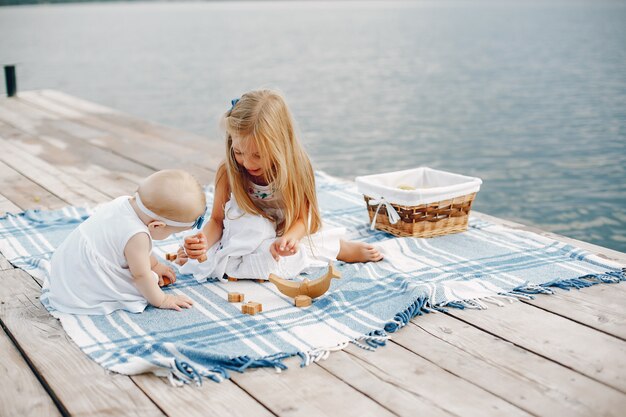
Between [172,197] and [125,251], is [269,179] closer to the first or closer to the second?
[172,197]

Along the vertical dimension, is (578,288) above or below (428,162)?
above

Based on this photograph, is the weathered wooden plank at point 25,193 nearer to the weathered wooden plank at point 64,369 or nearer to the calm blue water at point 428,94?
the weathered wooden plank at point 64,369

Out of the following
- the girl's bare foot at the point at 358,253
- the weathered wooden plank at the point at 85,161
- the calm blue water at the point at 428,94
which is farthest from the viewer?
the calm blue water at the point at 428,94

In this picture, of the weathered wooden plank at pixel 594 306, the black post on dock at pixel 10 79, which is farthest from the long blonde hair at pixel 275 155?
the black post on dock at pixel 10 79

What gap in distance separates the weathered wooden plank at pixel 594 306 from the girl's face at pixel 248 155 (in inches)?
44.8

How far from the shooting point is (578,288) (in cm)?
282

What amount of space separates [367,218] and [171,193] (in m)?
1.60

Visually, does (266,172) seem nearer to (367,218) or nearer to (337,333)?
(337,333)

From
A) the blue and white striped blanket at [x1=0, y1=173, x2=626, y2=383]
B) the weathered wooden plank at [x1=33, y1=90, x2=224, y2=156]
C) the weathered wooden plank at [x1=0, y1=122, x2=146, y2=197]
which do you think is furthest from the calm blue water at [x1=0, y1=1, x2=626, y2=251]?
the weathered wooden plank at [x1=33, y1=90, x2=224, y2=156]

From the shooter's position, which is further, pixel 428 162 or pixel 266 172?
pixel 428 162

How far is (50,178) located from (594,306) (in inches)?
136

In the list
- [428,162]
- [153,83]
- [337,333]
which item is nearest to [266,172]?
[337,333]

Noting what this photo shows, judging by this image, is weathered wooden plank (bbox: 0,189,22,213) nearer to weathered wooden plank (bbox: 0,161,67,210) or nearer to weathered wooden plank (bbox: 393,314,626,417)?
weathered wooden plank (bbox: 0,161,67,210)

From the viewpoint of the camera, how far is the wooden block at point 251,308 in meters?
2.55
